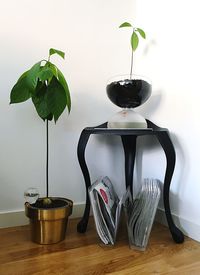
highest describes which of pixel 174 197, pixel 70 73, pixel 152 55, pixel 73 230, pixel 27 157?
pixel 152 55

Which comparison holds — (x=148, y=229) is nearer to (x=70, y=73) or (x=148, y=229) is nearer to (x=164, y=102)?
(x=164, y=102)

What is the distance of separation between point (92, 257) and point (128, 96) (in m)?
0.68

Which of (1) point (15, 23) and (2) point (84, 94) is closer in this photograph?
(1) point (15, 23)

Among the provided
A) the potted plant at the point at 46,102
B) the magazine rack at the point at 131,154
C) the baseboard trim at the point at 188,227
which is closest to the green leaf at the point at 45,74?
the potted plant at the point at 46,102

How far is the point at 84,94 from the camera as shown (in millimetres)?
1430

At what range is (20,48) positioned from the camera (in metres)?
1.27

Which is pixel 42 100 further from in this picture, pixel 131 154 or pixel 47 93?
pixel 131 154

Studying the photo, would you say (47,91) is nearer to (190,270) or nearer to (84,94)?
(84,94)

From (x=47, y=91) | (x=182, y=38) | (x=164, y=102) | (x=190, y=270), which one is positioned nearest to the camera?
(x=190, y=270)

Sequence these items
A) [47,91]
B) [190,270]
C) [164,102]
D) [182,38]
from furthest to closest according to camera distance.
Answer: [164,102], [182,38], [47,91], [190,270]

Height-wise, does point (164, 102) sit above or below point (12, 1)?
below

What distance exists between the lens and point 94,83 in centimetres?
146

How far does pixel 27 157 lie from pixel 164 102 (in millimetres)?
718

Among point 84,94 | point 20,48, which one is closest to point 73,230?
point 84,94
